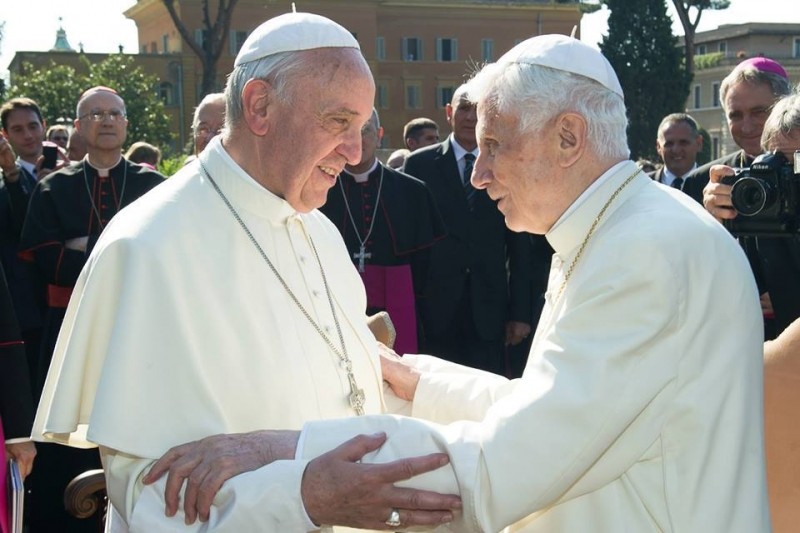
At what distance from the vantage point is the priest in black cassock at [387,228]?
21.0 feet

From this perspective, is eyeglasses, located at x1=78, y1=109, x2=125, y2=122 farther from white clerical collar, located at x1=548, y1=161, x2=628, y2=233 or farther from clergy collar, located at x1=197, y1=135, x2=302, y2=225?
white clerical collar, located at x1=548, y1=161, x2=628, y2=233

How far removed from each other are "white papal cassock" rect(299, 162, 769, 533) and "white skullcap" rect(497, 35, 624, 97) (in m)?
0.35

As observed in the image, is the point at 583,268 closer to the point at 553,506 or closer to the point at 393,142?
the point at 553,506

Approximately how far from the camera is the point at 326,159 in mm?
2973

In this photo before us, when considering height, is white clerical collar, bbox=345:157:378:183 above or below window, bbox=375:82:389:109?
below

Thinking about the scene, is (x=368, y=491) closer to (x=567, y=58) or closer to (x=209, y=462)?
(x=209, y=462)

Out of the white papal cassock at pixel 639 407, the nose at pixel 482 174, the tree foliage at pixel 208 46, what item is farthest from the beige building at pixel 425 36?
the white papal cassock at pixel 639 407

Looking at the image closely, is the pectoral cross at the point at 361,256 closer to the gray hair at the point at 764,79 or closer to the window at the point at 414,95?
the gray hair at the point at 764,79

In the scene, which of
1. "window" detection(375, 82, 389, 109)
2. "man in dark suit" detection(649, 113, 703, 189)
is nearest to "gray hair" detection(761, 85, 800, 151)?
"man in dark suit" detection(649, 113, 703, 189)

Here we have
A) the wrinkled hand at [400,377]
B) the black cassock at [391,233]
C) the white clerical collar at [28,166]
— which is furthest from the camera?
the white clerical collar at [28,166]

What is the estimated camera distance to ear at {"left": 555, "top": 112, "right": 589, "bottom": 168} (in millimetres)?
2525

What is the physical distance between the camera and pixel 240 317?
9.27 feet

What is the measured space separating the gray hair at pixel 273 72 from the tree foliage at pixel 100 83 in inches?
1357

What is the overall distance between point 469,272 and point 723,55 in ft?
211
